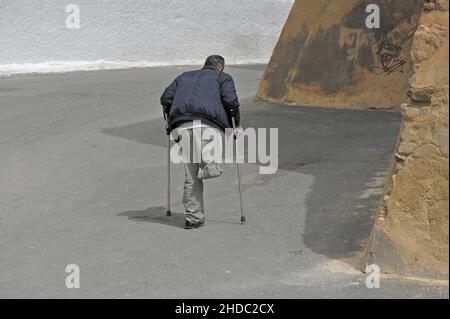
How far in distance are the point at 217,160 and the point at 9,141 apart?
18.3 ft

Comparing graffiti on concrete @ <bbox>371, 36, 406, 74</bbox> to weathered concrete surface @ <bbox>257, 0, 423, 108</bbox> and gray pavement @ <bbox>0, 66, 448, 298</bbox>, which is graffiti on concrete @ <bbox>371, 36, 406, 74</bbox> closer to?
weathered concrete surface @ <bbox>257, 0, 423, 108</bbox>

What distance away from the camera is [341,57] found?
16953 millimetres

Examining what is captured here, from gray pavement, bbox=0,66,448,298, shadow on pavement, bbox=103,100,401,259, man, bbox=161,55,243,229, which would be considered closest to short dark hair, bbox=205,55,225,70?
man, bbox=161,55,243,229

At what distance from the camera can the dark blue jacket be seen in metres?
8.93

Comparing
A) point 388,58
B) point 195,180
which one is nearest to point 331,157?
point 195,180

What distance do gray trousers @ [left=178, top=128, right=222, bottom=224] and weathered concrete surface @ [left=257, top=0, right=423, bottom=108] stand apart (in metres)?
7.83

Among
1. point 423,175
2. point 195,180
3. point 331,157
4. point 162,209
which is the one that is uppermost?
point 423,175

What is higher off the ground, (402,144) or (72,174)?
(402,144)

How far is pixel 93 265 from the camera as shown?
25.9 ft

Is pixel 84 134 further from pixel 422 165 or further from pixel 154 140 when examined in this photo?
pixel 422 165

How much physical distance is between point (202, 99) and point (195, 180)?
83cm

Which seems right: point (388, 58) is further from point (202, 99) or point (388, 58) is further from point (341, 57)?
point (202, 99)

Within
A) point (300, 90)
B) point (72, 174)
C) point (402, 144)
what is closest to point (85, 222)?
point (72, 174)

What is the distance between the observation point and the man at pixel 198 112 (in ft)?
29.3
